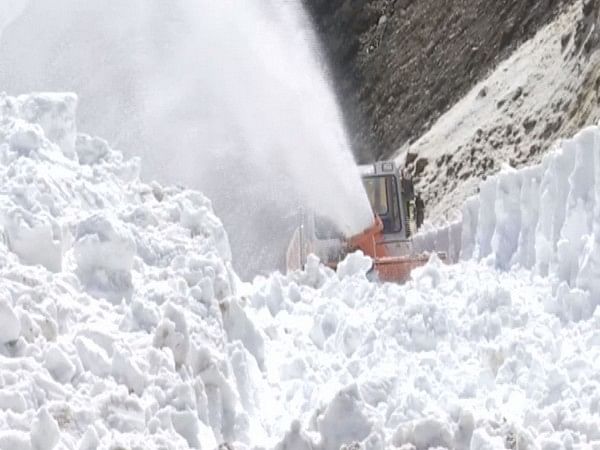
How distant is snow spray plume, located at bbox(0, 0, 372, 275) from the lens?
19719mm

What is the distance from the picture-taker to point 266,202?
926 inches

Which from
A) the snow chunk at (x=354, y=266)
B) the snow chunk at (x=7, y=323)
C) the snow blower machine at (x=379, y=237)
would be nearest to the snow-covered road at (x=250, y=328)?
the snow chunk at (x=7, y=323)

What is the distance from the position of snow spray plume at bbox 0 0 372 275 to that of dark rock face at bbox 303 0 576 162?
5.31 m

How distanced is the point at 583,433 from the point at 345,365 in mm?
1951

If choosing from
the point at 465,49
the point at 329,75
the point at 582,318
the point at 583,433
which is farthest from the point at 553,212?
the point at 329,75

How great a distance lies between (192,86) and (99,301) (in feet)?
45.9

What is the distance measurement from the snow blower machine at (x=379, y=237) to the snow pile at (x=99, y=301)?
3.31 metres

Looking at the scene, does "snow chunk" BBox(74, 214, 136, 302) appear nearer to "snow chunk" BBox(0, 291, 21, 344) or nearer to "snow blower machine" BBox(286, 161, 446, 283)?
"snow chunk" BBox(0, 291, 21, 344)

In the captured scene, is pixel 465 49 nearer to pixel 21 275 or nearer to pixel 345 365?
pixel 345 365

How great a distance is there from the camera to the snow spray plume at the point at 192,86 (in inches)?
776

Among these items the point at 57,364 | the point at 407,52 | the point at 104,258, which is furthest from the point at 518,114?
the point at 57,364

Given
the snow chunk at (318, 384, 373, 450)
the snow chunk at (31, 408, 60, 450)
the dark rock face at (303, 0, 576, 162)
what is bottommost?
the dark rock face at (303, 0, 576, 162)

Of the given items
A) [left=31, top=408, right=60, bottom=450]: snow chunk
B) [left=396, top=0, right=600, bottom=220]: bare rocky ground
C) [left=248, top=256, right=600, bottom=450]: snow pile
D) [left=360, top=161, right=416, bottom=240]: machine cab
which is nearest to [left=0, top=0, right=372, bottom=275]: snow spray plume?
[left=360, top=161, right=416, bottom=240]: machine cab

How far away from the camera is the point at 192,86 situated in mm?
20672
